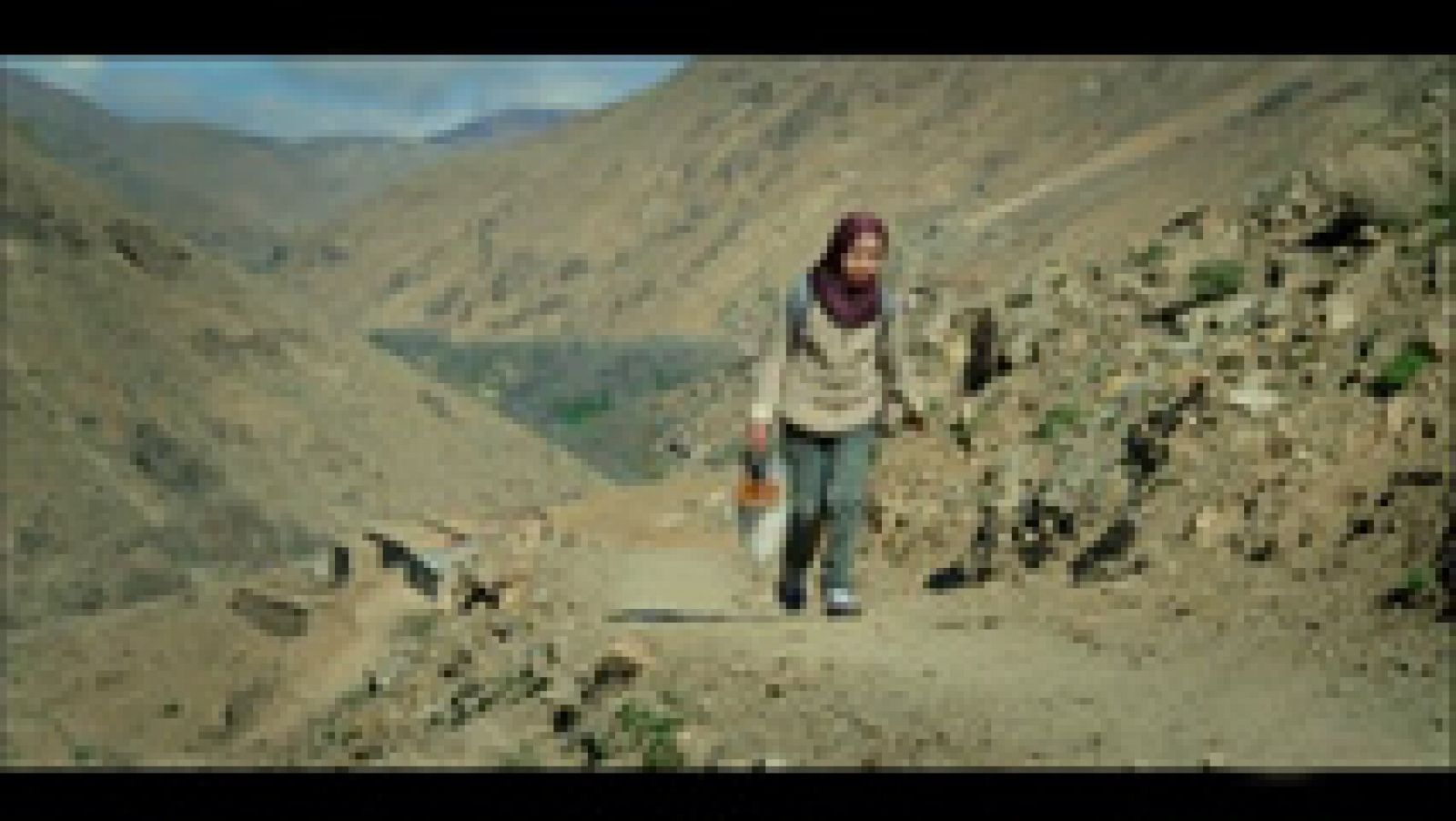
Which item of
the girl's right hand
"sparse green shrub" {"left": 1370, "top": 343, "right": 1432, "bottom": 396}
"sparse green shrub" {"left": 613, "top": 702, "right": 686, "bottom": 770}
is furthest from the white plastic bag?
"sparse green shrub" {"left": 1370, "top": 343, "right": 1432, "bottom": 396}

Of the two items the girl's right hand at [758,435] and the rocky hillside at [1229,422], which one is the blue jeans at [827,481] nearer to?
the girl's right hand at [758,435]

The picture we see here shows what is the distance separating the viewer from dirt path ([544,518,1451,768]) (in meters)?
5.36

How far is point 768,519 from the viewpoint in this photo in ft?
26.1

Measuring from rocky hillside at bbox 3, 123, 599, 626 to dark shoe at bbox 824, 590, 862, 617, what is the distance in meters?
29.9

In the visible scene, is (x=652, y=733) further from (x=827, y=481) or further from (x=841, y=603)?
(x=841, y=603)

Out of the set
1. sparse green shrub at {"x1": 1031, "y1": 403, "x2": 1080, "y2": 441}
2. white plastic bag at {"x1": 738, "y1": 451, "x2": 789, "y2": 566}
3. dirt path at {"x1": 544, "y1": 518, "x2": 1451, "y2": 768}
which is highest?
sparse green shrub at {"x1": 1031, "y1": 403, "x2": 1080, "y2": 441}

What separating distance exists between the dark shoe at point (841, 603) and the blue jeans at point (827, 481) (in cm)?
28

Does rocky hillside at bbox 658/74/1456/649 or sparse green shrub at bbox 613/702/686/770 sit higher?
rocky hillside at bbox 658/74/1456/649

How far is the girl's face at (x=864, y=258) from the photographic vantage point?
23.8 ft

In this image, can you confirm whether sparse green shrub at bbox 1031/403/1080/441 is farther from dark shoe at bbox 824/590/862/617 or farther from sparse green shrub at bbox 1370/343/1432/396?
dark shoe at bbox 824/590/862/617

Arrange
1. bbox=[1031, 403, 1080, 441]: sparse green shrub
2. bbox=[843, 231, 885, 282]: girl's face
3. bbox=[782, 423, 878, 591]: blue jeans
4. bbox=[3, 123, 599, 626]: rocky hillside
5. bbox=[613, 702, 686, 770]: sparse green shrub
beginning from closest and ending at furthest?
bbox=[613, 702, 686, 770]: sparse green shrub < bbox=[843, 231, 885, 282]: girl's face < bbox=[782, 423, 878, 591]: blue jeans < bbox=[1031, 403, 1080, 441]: sparse green shrub < bbox=[3, 123, 599, 626]: rocky hillside

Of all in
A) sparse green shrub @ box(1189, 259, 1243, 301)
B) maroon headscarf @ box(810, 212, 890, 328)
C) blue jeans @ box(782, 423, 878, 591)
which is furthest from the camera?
sparse green shrub @ box(1189, 259, 1243, 301)
